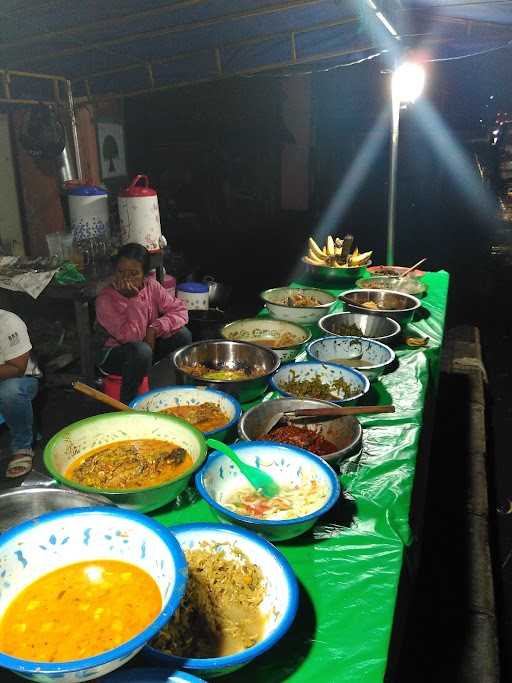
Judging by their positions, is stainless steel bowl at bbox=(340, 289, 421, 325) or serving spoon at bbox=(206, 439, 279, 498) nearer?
serving spoon at bbox=(206, 439, 279, 498)

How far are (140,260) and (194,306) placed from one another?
6.85 feet

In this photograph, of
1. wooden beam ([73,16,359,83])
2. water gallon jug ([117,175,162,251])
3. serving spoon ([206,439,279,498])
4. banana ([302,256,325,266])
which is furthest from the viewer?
water gallon jug ([117,175,162,251])

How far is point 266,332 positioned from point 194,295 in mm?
2671

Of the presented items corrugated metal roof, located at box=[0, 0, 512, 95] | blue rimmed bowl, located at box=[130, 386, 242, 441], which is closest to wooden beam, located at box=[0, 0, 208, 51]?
corrugated metal roof, located at box=[0, 0, 512, 95]

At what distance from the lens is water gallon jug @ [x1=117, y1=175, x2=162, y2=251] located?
5469mm

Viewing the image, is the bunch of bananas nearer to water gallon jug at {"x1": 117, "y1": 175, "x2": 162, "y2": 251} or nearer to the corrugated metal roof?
water gallon jug at {"x1": 117, "y1": 175, "x2": 162, "y2": 251}

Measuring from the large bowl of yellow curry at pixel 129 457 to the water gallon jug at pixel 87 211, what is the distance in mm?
3819

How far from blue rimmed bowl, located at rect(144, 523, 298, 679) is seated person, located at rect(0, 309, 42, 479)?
2.53 m

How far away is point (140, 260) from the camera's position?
4105 mm

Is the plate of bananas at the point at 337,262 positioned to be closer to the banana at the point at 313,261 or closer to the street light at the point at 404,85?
the banana at the point at 313,261

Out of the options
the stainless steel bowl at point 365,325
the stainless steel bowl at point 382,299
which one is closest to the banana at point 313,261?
the stainless steel bowl at point 382,299

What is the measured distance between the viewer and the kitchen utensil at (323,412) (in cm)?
226

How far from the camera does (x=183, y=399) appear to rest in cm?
250

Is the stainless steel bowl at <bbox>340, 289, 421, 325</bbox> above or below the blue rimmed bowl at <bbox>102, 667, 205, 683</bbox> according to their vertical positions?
above
